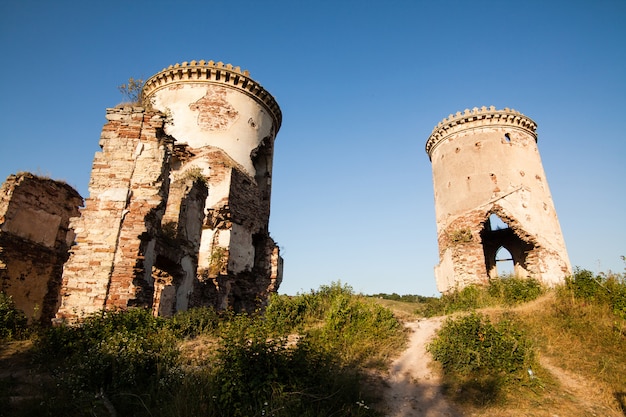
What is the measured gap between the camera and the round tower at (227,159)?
44.4 feet

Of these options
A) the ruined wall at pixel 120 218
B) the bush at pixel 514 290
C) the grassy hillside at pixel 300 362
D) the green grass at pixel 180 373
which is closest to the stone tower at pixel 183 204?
the ruined wall at pixel 120 218

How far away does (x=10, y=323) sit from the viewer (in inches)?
300

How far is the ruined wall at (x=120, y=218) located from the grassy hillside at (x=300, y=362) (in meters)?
0.83

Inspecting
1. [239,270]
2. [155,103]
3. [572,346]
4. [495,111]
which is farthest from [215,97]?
[572,346]

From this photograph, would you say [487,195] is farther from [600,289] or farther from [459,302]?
[600,289]

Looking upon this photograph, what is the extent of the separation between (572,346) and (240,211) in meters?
A: 10.6

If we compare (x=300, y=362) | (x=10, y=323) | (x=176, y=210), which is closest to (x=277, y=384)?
(x=300, y=362)

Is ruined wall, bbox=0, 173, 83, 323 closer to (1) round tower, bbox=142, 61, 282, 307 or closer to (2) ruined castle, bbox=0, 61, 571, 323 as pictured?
(2) ruined castle, bbox=0, 61, 571, 323

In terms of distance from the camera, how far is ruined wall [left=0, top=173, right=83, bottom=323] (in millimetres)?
10961

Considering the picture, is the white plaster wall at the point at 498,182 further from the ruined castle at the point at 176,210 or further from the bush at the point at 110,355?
the bush at the point at 110,355

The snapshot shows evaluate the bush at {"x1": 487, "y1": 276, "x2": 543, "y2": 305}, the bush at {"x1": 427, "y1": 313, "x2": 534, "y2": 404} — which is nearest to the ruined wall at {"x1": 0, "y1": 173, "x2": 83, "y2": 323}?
the bush at {"x1": 427, "y1": 313, "x2": 534, "y2": 404}

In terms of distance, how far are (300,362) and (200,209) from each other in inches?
302

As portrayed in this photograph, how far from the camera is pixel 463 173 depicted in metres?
18.0

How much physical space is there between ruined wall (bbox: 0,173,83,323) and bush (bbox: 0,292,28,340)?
9.14 ft
